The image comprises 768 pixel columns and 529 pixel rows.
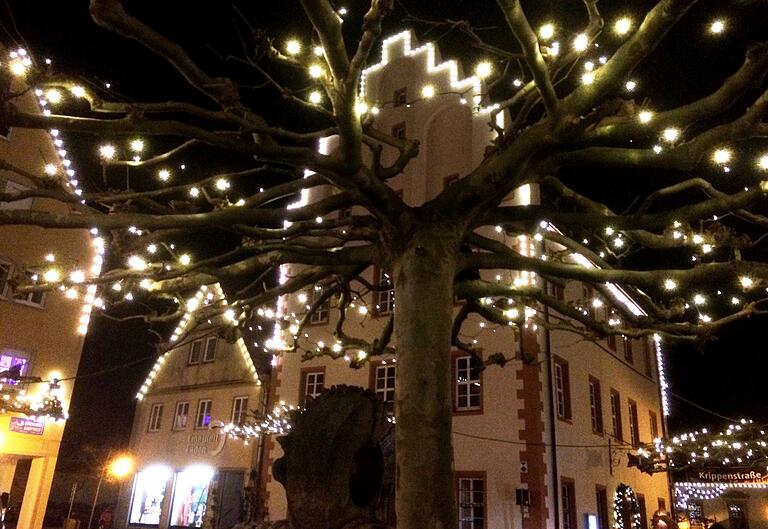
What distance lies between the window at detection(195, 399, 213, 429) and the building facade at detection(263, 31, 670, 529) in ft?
12.4

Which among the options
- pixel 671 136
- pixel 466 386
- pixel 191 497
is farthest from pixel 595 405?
pixel 671 136

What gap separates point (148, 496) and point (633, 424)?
17225 millimetres

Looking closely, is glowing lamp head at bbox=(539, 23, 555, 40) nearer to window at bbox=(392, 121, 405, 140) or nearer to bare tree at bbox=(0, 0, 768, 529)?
bare tree at bbox=(0, 0, 768, 529)

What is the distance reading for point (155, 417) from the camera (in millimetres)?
24109

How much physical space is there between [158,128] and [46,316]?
15.0 meters

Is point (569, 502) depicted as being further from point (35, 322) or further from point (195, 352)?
point (35, 322)

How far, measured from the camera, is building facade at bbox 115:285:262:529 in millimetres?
20688

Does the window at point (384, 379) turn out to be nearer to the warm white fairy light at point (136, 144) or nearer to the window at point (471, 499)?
the window at point (471, 499)

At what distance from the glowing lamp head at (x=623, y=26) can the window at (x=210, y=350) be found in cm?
1945

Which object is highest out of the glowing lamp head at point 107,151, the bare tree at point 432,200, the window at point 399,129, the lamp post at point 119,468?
the window at point 399,129

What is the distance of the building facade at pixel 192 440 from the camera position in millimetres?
20688

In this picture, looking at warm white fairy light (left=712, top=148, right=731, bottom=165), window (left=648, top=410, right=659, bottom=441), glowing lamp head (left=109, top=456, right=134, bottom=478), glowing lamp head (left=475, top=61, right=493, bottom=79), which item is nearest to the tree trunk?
warm white fairy light (left=712, top=148, right=731, bottom=165)

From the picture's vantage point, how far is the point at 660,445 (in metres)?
19.5

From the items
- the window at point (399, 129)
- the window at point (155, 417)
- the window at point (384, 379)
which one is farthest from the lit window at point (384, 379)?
the window at point (155, 417)
